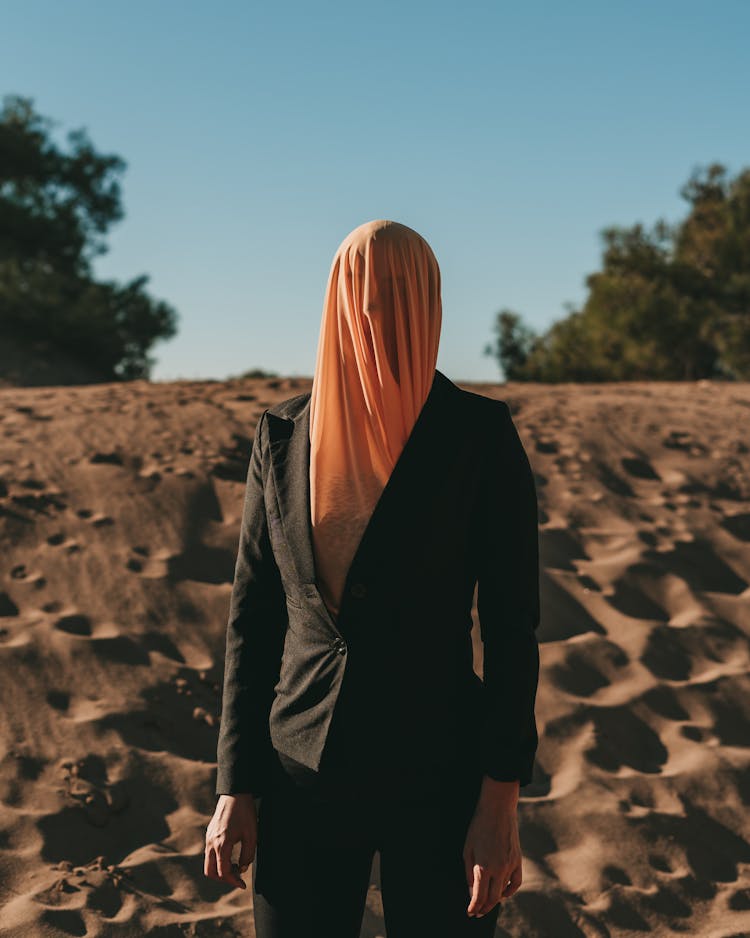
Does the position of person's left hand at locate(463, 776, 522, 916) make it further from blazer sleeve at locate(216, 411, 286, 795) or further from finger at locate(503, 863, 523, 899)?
blazer sleeve at locate(216, 411, 286, 795)

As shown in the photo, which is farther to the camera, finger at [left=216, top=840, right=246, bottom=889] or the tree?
the tree

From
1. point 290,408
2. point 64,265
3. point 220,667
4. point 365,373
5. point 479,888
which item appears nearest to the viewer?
point 479,888

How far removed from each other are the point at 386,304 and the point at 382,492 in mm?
326

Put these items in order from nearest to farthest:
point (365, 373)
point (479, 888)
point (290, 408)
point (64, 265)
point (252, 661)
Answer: point (479, 888) → point (365, 373) → point (252, 661) → point (290, 408) → point (64, 265)

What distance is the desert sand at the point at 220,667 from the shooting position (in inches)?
145

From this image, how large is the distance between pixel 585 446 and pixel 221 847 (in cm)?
593

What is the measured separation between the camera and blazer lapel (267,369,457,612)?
1.70 metres

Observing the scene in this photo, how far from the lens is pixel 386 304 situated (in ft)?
5.57

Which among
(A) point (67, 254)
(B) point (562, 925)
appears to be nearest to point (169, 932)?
(B) point (562, 925)

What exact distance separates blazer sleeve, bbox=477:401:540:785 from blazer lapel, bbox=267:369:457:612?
0.11m

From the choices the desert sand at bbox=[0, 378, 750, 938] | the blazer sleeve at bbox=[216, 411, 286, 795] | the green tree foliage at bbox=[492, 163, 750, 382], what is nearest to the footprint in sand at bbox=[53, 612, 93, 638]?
the desert sand at bbox=[0, 378, 750, 938]

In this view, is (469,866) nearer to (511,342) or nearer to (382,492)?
(382,492)

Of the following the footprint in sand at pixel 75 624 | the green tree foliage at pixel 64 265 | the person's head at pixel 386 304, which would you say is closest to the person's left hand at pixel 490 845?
the person's head at pixel 386 304

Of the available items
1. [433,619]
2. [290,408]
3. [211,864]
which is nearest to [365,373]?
[290,408]
